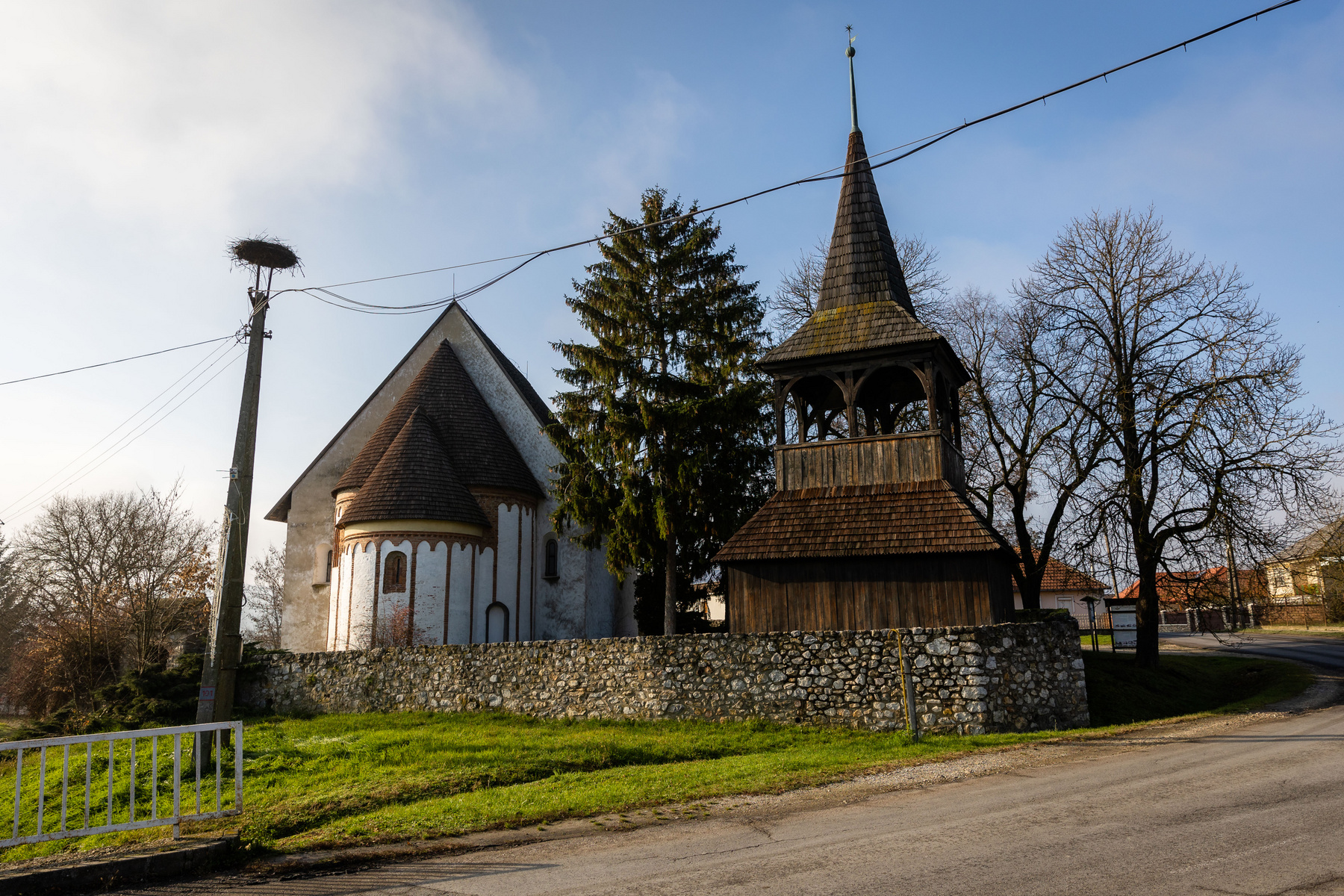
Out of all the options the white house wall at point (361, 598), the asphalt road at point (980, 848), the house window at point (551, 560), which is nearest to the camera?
the asphalt road at point (980, 848)

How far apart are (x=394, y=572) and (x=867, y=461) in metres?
14.3

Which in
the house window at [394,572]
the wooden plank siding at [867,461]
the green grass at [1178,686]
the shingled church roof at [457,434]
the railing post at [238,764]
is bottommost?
the green grass at [1178,686]

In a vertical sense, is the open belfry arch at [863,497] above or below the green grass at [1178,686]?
above

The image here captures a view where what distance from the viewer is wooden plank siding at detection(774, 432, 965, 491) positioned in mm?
16922

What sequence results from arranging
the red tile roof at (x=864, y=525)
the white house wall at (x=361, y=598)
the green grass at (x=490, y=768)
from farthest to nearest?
the white house wall at (x=361, y=598) → the red tile roof at (x=864, y=525) → the green grass at (x=490, y=768)

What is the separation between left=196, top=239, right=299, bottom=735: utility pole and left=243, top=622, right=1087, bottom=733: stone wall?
5450mm

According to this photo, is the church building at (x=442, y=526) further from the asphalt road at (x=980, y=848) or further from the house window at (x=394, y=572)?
the asphalt road at (x=980, y=848)

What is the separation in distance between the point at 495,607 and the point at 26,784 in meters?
12.4

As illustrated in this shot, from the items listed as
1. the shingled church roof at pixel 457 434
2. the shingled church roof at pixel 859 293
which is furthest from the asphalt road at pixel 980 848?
the shingled church roof at pixel 457 434

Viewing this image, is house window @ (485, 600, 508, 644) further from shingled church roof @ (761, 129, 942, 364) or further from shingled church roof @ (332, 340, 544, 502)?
shingled church roof @ (761, 129, 942, 364)

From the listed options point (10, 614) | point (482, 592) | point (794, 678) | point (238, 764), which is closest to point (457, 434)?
point (482, 592)

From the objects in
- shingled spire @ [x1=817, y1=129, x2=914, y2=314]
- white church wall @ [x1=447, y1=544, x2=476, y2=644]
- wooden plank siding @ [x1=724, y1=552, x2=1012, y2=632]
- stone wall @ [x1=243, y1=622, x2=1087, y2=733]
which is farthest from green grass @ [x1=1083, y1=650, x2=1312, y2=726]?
white church wall @ [x1=447, y1=544, x2=476, y2=644]

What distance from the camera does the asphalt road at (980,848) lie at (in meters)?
5.73

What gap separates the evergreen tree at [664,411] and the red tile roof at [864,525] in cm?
446
